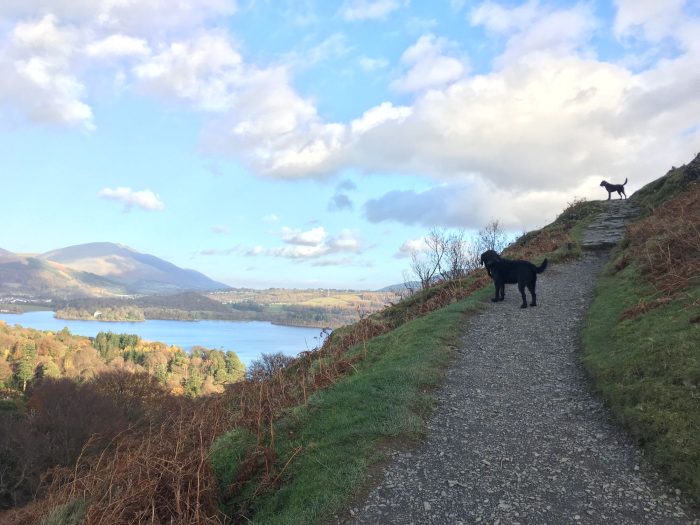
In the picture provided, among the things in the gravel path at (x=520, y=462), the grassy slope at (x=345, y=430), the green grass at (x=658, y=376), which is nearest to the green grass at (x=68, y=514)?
the grassy slope at (x=345, y=430)

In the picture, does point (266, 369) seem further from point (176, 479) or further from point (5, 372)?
point (5, 372)

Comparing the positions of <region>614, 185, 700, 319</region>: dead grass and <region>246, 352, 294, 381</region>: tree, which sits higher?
<region>614, 185, 700, 319</region>: dead grass

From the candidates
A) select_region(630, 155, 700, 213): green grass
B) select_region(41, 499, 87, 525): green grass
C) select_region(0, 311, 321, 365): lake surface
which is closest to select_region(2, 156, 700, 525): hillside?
select_region(41, 499, 87, 525): green grass

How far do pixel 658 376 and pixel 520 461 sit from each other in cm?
250

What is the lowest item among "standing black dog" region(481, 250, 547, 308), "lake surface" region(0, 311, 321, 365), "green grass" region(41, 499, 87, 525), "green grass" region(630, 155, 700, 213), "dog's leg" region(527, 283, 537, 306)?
"lake surface" region(0, 311, 321, 365)

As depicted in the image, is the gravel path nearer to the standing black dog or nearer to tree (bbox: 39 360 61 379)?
the standing black dog

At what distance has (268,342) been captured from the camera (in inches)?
4299

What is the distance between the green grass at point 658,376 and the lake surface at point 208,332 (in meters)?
66.2

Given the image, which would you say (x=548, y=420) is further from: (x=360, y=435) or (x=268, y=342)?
(x=268, y=342)

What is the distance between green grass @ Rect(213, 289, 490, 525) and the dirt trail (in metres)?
0.27

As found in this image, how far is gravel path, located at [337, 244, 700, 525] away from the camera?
4.30 metres

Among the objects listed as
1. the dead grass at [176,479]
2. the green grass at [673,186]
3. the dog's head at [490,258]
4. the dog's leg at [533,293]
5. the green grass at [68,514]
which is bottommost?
the green grass at [68,514]

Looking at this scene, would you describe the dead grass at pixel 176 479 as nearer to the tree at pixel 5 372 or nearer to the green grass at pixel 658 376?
the green grass at pixel 658 376

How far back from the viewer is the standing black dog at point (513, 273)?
39.5 feet
